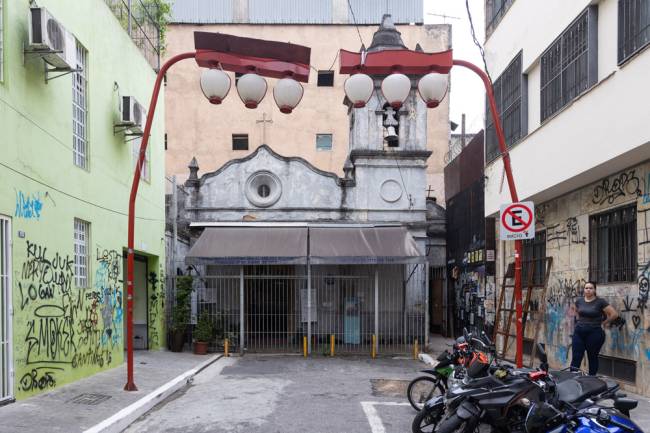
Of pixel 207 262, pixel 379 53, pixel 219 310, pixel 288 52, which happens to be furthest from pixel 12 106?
pixel 219 310

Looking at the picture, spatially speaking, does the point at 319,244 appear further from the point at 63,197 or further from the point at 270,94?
the point at 270,94

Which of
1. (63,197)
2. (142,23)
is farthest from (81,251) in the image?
(142,23)

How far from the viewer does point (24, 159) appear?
9.48 m

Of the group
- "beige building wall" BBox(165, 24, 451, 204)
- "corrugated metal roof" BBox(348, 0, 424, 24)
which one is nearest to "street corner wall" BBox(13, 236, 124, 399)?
"beige building wall" BBox(165, 24, 451, 204)

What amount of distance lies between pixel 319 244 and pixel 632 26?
10.2 metres

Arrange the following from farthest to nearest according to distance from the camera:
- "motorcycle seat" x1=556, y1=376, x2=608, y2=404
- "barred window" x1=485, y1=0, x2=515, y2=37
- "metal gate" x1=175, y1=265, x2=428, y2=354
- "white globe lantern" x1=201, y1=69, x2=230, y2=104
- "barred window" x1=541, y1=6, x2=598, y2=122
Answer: "metal gate" x1=175, y1=265, x2=428, y2=354
"barred window" x1=485, y1=0, x2=515, y2=37
"barred window" x1=541, y1=6, x2=598, y2=122
"white globe lantern" x1=201, y1=69, x2=230, y2=104
"motorcycle seat" x1=556, y1=376, x2=608, y2=404

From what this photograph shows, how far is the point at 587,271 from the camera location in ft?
40.2

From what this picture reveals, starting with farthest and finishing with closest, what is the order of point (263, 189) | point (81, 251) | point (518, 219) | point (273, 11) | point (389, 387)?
1. point (273, 11)
2. point (263, 189)
3. point (81, 251)
4. point (389, 387)
5. point (518, 219)

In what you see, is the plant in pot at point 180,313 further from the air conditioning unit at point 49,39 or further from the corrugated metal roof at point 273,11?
the corrugated metal roof at point 273,11

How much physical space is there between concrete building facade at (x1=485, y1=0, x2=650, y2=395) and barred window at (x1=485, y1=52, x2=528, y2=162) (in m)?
0.03

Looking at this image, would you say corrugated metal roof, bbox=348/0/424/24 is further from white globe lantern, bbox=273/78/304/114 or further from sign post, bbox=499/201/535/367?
sign post, bbox=499/201/535/367

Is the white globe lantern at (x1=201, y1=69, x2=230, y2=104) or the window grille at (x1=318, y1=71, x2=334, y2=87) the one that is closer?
the white globe lantern at (x1=201, y1=69, x2=230, y2=104)

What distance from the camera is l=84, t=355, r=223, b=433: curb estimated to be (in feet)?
26.6

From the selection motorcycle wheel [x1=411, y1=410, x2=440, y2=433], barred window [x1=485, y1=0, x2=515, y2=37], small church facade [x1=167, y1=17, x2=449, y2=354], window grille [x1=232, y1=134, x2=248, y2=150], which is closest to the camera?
motorcycle wheel [x1=411, y1=410, x2=440, y2=433]
